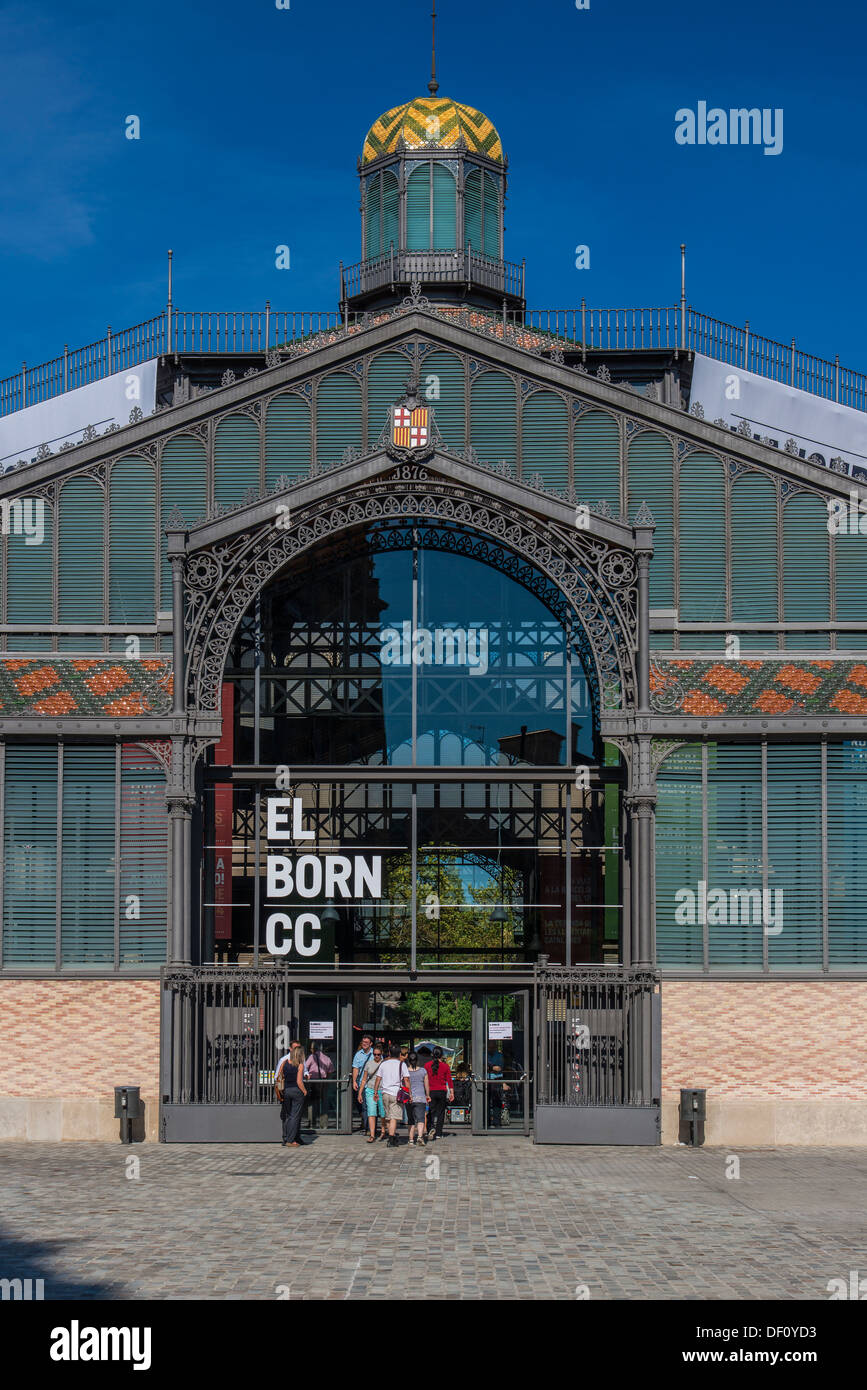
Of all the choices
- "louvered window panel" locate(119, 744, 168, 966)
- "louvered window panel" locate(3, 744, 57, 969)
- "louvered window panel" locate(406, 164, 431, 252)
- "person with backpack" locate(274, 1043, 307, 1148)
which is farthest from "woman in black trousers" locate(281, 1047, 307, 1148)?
"louvered window panel" locate(406, 164, 431, 252)

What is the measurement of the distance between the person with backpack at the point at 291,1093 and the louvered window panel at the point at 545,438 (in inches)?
453

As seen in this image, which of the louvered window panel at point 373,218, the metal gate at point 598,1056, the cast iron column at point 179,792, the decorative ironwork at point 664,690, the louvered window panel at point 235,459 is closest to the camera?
the metal gate at point 598,1056

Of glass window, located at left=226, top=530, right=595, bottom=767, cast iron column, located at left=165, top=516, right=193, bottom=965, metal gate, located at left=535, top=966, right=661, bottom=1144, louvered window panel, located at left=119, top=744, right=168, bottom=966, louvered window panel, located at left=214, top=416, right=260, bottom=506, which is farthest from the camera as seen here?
glass window, located at left=226, top=530, right=595, bottom=767

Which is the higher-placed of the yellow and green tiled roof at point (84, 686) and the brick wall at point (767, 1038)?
the yellow and green tiled roof at point (84, 686)

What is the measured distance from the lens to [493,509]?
31281 millimetres

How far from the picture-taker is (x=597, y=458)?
32.4 m

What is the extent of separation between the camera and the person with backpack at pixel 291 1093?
94.8 ft

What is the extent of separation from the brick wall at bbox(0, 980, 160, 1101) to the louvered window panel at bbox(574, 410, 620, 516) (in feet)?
39.4

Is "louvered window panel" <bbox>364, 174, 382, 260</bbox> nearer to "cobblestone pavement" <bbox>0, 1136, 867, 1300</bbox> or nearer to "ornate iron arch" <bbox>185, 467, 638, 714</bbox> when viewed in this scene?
"ornate iron arch" <bbox>185, 467, 638, 714</bbox>

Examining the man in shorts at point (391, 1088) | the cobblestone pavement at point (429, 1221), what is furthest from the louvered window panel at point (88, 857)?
the man in shorts at point (391, 1088)

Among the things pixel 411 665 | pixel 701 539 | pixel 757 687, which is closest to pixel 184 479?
pixel 411 665

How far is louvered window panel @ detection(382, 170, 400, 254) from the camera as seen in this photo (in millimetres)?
43438

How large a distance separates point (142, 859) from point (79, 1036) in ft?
10.7

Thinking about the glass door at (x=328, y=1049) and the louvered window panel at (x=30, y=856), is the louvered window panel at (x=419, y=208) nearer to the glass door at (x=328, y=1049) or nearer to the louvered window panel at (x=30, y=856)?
the louvered window panel at (x=30, y=856)
